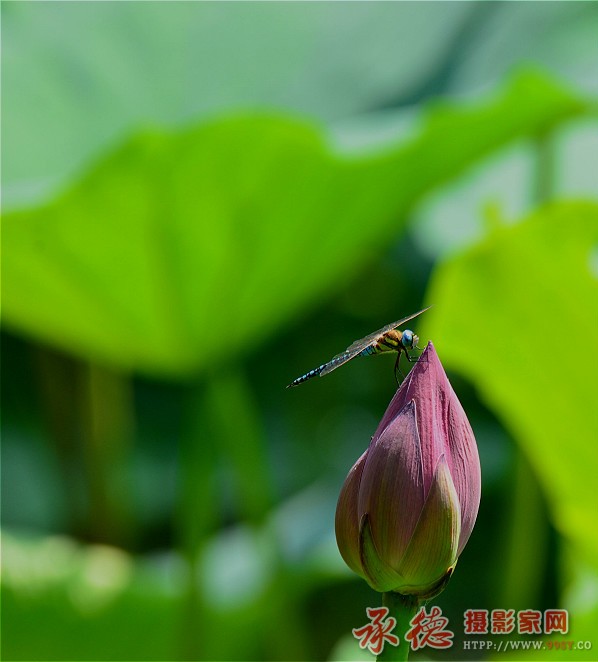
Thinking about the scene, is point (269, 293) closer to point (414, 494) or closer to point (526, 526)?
point (526, 526)

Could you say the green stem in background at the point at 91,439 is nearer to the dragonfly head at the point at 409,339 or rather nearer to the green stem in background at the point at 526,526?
the green stem in background at the point at 526,526

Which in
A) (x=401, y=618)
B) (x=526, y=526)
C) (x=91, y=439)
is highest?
(x=91, y=439)

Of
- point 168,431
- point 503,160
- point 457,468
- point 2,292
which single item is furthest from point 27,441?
point 457,468

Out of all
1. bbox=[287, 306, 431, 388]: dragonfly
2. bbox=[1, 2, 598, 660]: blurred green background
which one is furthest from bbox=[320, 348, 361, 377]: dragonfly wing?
bbox=[1, 2, 598, 660]: blurred green background

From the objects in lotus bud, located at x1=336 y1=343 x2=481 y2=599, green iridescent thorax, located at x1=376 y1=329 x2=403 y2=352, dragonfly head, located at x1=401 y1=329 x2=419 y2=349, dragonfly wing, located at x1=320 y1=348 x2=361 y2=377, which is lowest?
lotus bud, located at x1=336 y1=343 x2=481 y2=599

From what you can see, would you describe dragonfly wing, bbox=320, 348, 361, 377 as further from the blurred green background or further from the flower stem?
the blurred green background

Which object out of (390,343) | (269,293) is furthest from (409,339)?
(269,293)

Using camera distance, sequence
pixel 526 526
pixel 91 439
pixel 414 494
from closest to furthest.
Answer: pixel 414 494 → pixel 526 526 → pixel 91 439
